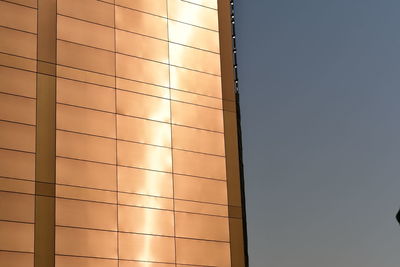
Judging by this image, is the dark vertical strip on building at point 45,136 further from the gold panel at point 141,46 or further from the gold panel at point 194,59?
the gold panel at point 194,59

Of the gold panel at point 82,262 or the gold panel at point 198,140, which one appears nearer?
the gold panel at point 82,262

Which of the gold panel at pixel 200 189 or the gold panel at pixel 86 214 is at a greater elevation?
the gold panel at pixel 200 189

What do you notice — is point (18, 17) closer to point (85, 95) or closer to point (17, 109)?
point (17, 109)

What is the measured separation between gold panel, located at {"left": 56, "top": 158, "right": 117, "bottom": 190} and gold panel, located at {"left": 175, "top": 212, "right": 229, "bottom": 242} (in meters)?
4.20

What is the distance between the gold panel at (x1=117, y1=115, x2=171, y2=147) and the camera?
49.0 metres

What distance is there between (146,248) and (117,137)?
5.71m

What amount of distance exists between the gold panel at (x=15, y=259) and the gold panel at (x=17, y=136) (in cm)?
497

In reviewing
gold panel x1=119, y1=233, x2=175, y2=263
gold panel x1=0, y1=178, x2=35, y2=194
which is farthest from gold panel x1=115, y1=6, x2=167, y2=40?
gold panel x1=119, y1=233, x2=175, y2=263

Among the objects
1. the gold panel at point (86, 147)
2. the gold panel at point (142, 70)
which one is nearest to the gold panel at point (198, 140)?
the gold panel at point (142, 70)

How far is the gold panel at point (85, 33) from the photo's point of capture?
48.5 metres

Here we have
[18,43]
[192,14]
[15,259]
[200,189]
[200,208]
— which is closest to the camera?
[15,259]

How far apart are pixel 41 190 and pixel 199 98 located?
11427mm

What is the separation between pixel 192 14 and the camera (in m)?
54.3

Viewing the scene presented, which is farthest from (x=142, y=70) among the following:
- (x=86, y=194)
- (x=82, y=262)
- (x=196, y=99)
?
(x=82, y=262)
